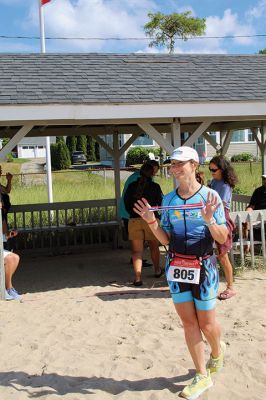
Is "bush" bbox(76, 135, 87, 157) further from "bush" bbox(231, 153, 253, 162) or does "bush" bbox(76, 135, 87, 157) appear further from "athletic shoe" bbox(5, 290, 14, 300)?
"athletic shoe" bbox(5, 290, 14, 300)

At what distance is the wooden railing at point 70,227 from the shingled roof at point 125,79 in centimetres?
339

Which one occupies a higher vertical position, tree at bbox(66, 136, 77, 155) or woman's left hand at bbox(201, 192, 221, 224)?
tree at bbox(66, 136, 77, 155)

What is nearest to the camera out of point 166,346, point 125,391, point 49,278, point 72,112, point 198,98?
point 125,391

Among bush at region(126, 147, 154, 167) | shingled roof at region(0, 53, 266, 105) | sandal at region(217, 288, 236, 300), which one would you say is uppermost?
bush at region(126, 147, 154, 167)

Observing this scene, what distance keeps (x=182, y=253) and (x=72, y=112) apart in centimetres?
354

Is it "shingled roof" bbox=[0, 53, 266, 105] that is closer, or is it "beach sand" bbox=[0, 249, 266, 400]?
"beach sand" bbox=[0, 249, 266, 400]

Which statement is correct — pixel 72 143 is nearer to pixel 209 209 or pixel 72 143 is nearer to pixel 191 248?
pixel 191 248

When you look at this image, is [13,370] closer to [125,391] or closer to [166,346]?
[125,391]

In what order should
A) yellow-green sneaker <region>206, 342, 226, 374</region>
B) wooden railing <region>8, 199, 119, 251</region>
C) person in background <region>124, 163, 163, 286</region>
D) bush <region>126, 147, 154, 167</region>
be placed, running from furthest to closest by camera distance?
bush <region>126, 147, 154, 167</region>, wooden railing <region>8, 199, 119, 251</region>, person in background <region>124, 163, 163, 286</region>, yellow-green sneaker <region>206, 342, 226, 374</region>

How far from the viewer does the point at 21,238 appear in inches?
418

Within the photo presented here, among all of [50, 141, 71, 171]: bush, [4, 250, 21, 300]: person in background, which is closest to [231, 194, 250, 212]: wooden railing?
[4, 250, 21, 300]: person in background

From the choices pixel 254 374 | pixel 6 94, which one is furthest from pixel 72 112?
pixel 254 374

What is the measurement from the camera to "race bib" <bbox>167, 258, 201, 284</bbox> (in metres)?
3.46

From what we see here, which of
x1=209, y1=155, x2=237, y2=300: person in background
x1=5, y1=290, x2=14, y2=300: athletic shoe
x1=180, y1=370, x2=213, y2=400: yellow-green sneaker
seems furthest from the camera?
x1=5, y1=290, x2=14, y2=300: athletic shoe
